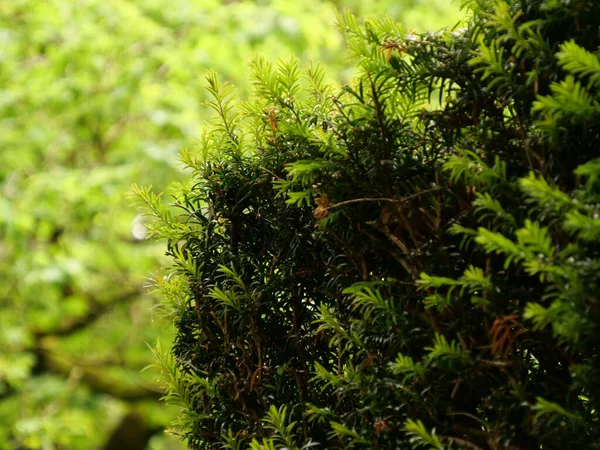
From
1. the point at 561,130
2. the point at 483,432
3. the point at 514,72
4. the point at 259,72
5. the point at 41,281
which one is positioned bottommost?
the point at 483,432

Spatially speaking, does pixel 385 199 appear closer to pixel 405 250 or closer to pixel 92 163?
pixel 405 250

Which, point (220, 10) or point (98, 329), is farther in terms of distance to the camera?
point (98, 329)

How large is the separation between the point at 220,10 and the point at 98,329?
3.59 meters

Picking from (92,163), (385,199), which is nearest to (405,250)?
(385,199)

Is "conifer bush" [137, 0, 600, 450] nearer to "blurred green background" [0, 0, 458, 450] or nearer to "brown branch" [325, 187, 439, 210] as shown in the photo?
"brown branch" [325, 187, 439, 210]

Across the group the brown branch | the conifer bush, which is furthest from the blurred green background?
the brown branch

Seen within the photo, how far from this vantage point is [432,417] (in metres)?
1.16

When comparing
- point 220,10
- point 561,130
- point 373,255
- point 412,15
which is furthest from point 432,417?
point 412,15

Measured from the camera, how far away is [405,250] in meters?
1.22

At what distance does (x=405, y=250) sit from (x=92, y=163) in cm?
619

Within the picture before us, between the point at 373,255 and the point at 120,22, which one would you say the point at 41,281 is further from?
the point at 373,255

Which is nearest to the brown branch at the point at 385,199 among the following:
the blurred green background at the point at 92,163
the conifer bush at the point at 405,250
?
the conifer bush at the point at 405,250

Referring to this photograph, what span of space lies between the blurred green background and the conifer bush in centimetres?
417

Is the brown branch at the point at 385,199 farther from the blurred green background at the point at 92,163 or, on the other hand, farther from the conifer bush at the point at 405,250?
the blurred green background at the point at 92,163
